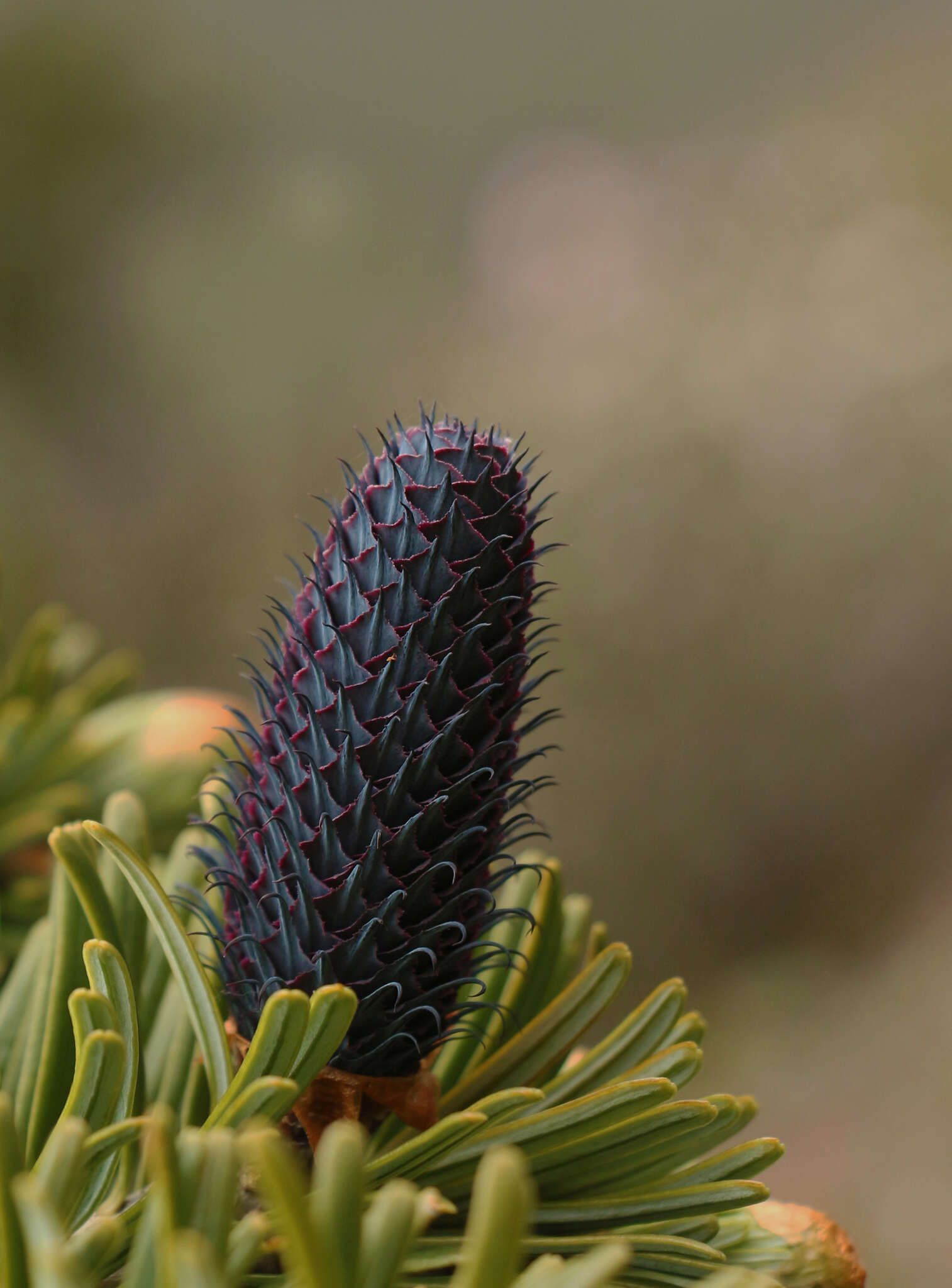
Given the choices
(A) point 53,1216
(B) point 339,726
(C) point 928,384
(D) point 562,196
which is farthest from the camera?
(D) point 562,196

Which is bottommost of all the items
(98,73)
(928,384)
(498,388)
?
(928,384)

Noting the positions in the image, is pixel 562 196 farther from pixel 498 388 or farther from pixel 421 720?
pixel 421 720

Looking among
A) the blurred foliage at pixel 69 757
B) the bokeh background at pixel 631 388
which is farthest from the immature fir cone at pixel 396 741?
the bokeh background at pixel 631 388

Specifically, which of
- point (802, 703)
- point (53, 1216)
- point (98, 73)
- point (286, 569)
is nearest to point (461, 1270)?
point (53, 1216)

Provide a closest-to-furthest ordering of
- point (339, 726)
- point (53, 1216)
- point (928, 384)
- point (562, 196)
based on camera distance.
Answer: point (53, 1216)
point (339, 726)
point (928, 384)
point (562, 196)

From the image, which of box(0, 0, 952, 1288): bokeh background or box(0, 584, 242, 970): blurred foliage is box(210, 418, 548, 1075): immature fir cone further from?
box(0, 0, 952, 1288): bokeh background

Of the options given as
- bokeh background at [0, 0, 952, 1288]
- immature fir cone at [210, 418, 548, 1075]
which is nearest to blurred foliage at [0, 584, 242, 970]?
immature fir cone at [210, 418, 548, 1075]

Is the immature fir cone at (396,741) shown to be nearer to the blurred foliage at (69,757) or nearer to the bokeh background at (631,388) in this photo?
the blurred foliage at (69,757)
